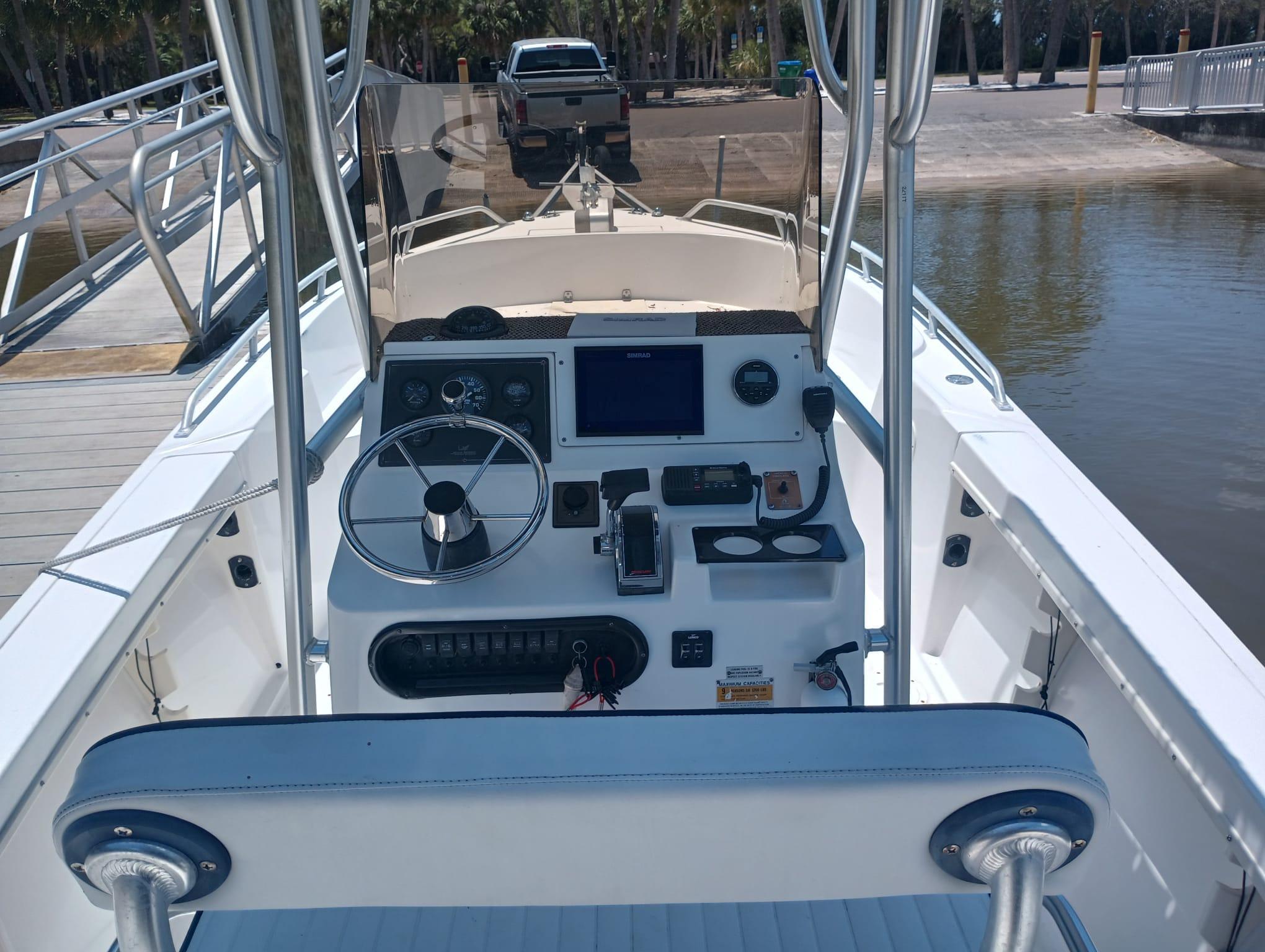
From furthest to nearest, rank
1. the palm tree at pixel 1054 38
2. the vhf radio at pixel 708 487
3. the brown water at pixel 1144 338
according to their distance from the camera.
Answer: the palm tree at pixel 1054 38, the brown water at pixel 1144 338, the vhf radio at pixel 708 487

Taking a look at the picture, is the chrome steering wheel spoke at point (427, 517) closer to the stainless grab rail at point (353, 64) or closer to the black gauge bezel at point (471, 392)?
the black gauge bezel at point (471, 392)

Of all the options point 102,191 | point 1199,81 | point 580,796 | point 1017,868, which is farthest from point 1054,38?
point 580,796

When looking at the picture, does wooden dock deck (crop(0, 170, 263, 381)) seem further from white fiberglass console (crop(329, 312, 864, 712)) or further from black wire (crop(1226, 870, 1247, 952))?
black wire (crop(1226, 870, 1247, 952))

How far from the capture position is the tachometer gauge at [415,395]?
7.67 feet

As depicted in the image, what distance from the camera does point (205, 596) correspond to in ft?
7.74

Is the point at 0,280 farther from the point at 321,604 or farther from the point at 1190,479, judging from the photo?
the point at 1190,479

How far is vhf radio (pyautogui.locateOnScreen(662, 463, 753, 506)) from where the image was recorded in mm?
2193

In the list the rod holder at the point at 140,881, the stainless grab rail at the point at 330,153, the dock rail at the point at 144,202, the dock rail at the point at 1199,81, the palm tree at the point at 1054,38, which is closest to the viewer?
the rod holder at the point at 140,881

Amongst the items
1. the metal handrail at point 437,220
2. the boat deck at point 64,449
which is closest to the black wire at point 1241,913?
the metal handrail at point 437,220

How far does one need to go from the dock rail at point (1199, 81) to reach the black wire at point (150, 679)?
14796mm

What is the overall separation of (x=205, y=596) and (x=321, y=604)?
58 centimetres

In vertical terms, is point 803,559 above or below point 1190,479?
above

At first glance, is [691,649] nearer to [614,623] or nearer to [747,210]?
[614,623]

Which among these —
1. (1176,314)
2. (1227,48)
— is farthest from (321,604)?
(1227,48)
